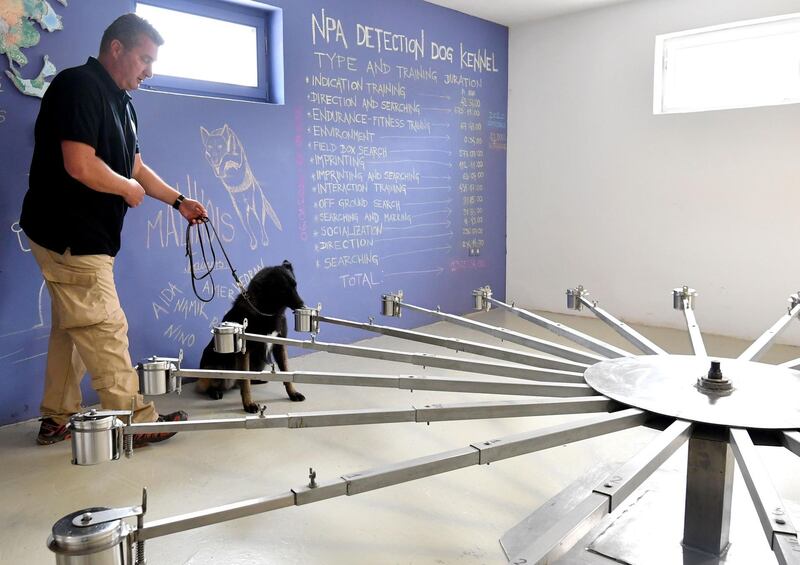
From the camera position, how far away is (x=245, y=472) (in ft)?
7.82

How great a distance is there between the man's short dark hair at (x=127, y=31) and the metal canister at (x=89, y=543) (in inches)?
83.6

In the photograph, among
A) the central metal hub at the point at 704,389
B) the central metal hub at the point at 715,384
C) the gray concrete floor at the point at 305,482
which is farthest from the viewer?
the gray concrete floor at the point at 305,482

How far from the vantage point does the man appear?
2455 millimetres

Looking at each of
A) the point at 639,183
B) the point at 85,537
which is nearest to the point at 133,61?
the point at 85,537

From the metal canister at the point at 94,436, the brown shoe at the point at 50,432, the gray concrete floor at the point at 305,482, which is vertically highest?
the metal canister at the point at 94,436

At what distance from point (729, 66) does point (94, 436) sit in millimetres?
4896

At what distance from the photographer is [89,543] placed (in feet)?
2.99

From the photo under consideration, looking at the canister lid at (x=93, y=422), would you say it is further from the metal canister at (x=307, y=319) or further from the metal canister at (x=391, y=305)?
the metal canister at (x=391, y=305)

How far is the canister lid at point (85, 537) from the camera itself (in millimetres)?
908

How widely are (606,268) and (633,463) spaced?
434cm

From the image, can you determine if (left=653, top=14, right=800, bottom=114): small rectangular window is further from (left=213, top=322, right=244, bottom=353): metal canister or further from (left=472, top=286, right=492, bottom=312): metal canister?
(left=213, top=322, right=244, bottom=353): metal canister

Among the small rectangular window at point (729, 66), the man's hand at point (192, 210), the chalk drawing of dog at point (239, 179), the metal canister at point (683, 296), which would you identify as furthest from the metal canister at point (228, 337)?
the small rectangular window at point (729, 66)

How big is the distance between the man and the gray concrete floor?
0.99ft

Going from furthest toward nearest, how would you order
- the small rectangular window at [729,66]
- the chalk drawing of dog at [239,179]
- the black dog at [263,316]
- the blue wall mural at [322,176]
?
the small rectangular window at [729,66] → the chalk drawing of dog at [239,179] → the black dog at [263,316] → the blue wall mural at [322,176]
